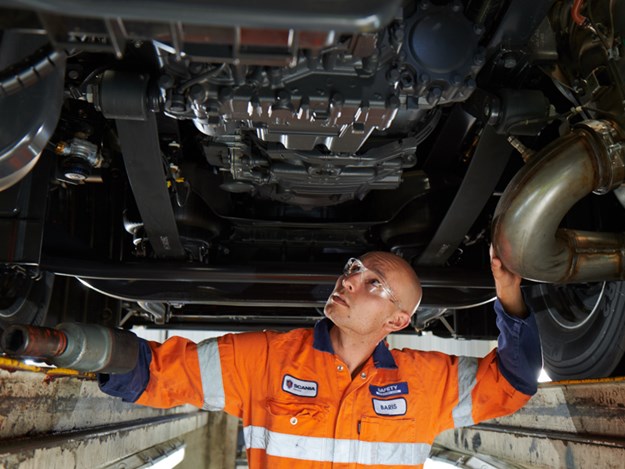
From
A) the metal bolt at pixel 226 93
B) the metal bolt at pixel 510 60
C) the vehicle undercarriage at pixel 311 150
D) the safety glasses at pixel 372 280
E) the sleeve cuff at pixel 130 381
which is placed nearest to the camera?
the vehicle undercarriage at pixel 311 150

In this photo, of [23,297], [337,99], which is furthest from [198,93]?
[23,297]

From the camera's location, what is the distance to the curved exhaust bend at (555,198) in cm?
161

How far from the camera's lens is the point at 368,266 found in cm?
233

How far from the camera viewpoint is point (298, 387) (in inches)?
84.7

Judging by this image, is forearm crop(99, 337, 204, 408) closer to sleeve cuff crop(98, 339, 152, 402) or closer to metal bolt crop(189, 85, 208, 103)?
sleeve cuff crop(98, 339, 152, 402)

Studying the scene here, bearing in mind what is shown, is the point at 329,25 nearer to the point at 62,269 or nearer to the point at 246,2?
the point at 246,2

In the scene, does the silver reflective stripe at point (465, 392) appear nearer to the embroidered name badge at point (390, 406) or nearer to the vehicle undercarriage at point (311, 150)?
the embroidered name badge at point (390, 406)

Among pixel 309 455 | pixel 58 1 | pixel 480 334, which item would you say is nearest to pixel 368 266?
pixel 309 455

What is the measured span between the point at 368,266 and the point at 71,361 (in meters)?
1.05

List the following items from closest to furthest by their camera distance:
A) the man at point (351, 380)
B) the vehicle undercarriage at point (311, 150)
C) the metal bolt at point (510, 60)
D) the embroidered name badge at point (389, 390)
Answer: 1. the vehicle undercarriage at point (311, 150)
2. the metal bolt at point (510, 60)
3. the man at point (351, 380)
4. the embroidered name badge at point (389, 390)

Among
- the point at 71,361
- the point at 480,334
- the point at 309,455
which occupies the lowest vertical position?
the point at 309,455

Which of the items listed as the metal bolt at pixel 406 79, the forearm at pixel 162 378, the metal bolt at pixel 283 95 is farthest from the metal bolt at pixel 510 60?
the forearm at pixel 162 378

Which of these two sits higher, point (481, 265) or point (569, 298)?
point (481, 265)

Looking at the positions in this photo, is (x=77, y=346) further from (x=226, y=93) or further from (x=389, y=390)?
(x=389, y=390)
